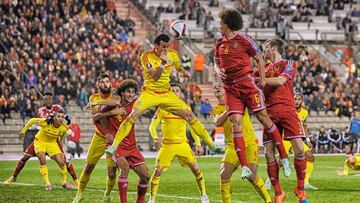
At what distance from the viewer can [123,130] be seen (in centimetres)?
1812

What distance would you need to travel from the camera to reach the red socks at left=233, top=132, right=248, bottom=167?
16.5 metres

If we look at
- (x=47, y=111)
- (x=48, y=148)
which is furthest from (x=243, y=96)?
(x=47, y=111)

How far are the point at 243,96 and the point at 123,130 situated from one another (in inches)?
97.8

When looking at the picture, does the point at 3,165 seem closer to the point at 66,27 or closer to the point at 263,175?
the point at 263,175

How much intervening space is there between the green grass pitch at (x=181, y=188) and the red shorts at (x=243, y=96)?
4.01m

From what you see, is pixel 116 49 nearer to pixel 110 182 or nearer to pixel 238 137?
pixel 110 182

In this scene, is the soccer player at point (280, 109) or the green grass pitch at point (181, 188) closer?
the soccer player at point (280, 109)

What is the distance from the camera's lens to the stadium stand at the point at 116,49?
149 ft

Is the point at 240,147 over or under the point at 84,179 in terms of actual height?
over

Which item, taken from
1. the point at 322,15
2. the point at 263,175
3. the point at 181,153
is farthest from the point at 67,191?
the point at 322,15

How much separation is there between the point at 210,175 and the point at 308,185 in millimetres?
5990

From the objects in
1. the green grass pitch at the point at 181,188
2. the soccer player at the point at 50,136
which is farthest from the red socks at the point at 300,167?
the soccer player at the point at 50,136

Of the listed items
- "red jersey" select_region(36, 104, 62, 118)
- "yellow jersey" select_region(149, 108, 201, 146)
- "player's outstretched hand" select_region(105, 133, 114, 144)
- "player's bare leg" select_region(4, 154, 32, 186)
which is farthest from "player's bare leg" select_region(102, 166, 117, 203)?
"player's bare leg" select_region(4, 154, 32, 186)

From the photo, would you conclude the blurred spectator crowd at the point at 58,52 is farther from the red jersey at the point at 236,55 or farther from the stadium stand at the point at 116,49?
the red jersey at the point at 236,55
